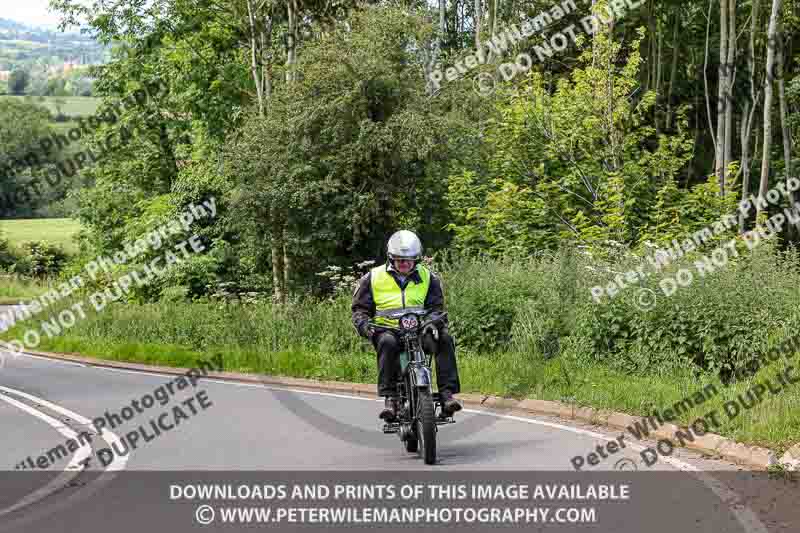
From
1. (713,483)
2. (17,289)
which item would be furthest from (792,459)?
(17,289)

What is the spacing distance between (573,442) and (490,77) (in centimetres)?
2574

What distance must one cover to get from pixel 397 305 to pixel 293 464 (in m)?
1.71

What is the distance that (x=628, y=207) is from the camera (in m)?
31.6

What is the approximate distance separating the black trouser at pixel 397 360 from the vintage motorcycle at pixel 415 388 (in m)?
0.07

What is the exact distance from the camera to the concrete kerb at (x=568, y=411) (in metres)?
9.92

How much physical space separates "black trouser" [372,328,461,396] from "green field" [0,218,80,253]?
2378 inches

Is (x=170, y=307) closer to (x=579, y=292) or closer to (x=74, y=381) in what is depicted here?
(x=74, y=381)

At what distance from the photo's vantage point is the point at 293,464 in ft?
33.5

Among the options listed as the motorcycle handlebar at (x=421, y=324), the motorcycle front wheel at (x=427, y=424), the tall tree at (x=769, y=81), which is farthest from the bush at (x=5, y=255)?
the motorcycle front wheel at (x=427, y=424)

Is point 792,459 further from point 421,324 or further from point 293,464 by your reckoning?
point 293,464


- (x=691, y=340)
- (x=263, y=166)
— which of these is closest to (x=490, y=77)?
(x=263, y=166)

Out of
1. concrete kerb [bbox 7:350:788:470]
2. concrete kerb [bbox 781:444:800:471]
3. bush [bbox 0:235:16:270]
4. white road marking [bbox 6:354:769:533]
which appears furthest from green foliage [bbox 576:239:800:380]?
bush [bbox 0:235:16:270]

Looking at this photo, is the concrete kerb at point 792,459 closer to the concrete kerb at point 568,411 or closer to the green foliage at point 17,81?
the concrete kerb at point 568,411

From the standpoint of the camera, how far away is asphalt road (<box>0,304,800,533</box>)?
7.93 metres
